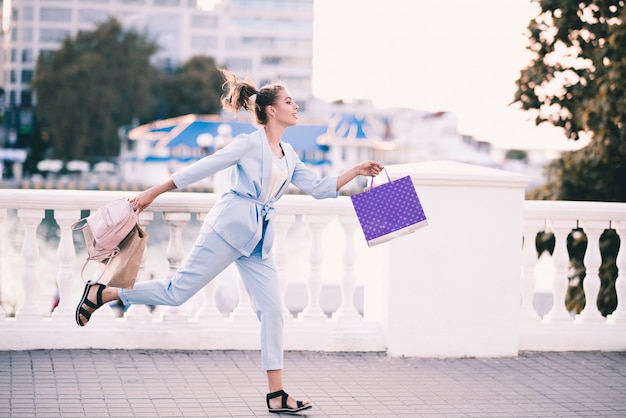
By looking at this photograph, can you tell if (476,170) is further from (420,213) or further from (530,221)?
(420,213)

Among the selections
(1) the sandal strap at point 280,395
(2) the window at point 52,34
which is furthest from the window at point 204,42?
(1) the sandal strap at point 280,395

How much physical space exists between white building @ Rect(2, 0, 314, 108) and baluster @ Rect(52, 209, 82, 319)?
314ft

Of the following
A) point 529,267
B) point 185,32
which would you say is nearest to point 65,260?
point 529,267

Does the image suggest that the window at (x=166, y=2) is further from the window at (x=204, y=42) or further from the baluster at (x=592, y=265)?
the baluster at (x=592, y=265)

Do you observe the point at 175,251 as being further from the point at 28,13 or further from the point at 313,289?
the point at 28,13

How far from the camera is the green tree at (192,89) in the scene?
91562 millimetres

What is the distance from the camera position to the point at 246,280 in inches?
Answer: 223

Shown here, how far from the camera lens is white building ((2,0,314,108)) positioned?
11300cm

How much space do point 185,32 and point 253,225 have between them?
118m

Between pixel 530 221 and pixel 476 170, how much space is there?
73cm

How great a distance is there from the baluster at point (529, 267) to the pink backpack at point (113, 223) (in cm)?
336

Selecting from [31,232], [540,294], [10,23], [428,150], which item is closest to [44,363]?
[31,232]

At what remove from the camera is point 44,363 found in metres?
6.49

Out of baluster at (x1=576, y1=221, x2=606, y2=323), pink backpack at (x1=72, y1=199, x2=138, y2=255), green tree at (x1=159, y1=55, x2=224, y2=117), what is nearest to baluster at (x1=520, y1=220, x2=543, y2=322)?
baluster at (x1=576, y1=221, x2=606, y2=323)
